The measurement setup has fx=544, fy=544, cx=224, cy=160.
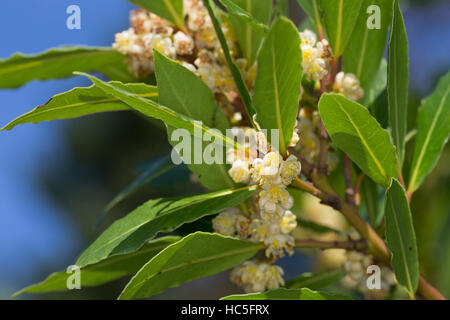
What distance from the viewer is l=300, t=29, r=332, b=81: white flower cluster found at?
933 mm

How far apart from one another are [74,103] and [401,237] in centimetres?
57

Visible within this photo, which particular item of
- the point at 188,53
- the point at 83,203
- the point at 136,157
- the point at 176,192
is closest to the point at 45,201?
the point at 83,203

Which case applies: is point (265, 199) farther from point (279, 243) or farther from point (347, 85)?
point (347, 85)

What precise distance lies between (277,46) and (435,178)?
1.35 meters

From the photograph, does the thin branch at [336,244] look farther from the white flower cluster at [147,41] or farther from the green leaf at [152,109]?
the white flower cluster at [147,41]

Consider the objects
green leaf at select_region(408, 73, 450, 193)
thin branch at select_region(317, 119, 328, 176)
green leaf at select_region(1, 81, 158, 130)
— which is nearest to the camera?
green leaf at select_region(1, 81, 158, 130)

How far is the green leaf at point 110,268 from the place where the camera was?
970 mm

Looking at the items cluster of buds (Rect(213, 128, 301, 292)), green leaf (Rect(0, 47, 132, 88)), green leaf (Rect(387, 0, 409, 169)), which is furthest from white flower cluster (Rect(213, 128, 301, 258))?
green leaf (Rect(0, 47, 132, 88))

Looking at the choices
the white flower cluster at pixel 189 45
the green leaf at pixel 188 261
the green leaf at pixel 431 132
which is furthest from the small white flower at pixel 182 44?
the green leaf at pixel 431 132

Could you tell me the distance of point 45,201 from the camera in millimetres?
6910

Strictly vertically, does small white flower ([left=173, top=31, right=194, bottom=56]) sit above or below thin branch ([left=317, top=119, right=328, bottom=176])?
above

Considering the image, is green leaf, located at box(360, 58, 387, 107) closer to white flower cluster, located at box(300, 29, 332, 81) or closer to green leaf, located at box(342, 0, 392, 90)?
green leaf, located at box(342, 0, 392, 90)

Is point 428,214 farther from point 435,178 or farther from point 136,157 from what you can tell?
point 136,157

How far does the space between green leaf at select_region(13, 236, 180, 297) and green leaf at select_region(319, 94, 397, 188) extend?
34 centimetres
